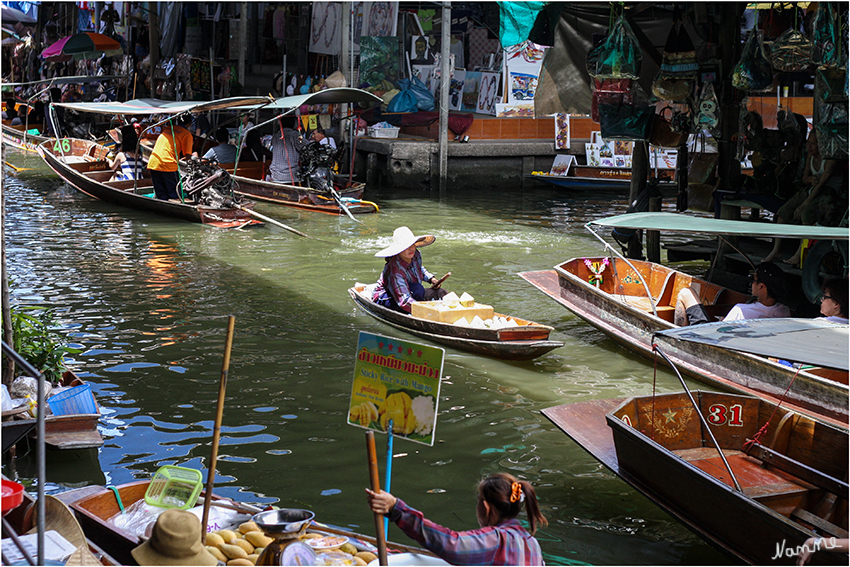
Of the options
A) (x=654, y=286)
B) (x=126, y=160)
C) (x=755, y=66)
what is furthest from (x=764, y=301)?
(x=126, y=160)

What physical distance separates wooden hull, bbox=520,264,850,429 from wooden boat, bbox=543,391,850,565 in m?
0.33

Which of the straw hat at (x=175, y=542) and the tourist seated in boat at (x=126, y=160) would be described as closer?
the straw hat at (x=175, y=542)

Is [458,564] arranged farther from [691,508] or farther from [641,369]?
[641,369]

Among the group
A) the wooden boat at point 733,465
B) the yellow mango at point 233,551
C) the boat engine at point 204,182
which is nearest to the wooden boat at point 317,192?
the boat engine at point 204,182

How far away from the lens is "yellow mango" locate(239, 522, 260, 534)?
392 centimetres

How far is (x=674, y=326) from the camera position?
7.42 meters

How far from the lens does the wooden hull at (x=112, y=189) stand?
47.7 ft

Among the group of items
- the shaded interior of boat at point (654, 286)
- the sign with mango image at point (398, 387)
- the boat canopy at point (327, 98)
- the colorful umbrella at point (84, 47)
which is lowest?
the shaded interior of boat at point (654, 286)

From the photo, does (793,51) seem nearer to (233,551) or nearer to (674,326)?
(674,326)

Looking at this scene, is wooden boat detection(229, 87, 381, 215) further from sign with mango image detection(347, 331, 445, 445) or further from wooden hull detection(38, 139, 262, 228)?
sign with mango image detection(347, 331, 445, 445)

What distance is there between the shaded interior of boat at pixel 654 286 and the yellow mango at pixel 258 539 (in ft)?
15.6

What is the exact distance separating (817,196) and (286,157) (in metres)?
10.9

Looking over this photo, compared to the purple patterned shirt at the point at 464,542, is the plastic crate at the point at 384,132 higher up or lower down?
higher up

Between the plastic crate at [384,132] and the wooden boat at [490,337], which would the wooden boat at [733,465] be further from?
the plastic crate at [384,132]
